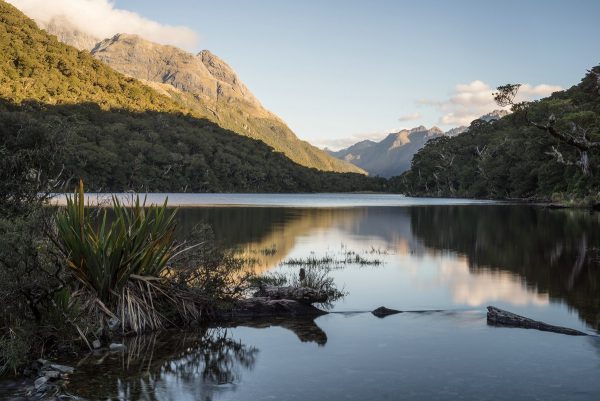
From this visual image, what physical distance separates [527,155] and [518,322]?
321 ft

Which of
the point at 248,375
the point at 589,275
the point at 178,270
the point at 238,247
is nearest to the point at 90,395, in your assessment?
the point at 248,375

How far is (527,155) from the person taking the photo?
10331 centimetres

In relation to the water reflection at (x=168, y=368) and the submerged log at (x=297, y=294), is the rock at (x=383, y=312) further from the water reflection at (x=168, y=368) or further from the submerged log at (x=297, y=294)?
the water reflection at (x=168, y=368)

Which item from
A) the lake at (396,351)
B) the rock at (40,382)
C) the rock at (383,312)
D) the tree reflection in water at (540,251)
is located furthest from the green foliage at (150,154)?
the rock at (40,382)

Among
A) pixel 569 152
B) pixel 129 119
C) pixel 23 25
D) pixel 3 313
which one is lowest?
pixel 3 313

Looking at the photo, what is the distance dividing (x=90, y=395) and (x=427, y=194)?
543ft

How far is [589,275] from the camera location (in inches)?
838

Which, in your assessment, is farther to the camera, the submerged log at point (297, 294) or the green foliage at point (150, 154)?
the green foliage at point (150, 154)

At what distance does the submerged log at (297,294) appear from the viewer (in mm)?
15195

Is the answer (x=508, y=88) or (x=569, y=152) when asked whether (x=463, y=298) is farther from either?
(x=569, y=152)

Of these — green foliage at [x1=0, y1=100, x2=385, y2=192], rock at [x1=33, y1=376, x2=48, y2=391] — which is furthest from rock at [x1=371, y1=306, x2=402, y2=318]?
green foliage at [x1=0, y1=100, x2=385, y2=192]

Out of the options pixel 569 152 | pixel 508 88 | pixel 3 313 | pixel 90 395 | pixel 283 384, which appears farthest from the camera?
pixel 569 152

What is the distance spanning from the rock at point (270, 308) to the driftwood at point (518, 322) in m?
4.39

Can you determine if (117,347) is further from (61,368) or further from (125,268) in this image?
(125,268)
